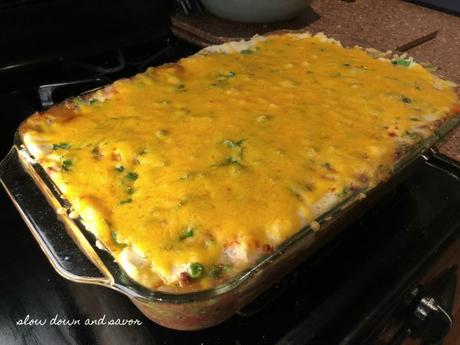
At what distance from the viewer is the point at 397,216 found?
3.41ft

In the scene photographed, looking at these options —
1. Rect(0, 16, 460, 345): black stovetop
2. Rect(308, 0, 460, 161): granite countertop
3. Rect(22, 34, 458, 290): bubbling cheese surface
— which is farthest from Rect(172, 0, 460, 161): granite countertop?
Rect(0, 16, 460, 345): black stovetop

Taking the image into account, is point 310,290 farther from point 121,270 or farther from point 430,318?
point 121,270

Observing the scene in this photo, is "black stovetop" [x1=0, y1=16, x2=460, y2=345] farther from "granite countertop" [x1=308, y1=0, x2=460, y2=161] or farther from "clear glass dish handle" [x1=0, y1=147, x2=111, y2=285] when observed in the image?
"granite countertop" [x1=308, y1=0, x2=460, y2=161]

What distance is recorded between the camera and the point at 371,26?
1778 millimetres

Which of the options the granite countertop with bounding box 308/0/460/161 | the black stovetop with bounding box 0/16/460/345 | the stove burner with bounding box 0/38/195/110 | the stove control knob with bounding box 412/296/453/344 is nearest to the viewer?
the black stovetop with bounding box 0/16/460/345

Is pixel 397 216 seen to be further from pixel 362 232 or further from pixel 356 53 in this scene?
pixel 356 53

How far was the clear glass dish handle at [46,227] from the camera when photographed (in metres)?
0.70

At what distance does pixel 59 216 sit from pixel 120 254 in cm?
16

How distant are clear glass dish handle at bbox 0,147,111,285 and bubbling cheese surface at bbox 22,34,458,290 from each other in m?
0.04

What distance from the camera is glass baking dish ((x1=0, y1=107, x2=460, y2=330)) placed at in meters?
0.66

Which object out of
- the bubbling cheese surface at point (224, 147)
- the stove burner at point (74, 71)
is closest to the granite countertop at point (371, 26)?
the stove burner at point (74, 71)

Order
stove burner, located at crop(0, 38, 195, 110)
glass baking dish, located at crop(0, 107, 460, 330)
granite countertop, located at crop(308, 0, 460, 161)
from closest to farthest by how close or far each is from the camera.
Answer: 1. glass baking dish, located at crop(0, 107, 460, 330)
2. stove burner, located at crop(0, 38, 195, 110)
3. granite countertop, located at crop(308, 0, 460, 161)

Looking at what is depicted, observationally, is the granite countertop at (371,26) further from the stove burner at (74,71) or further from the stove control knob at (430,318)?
the stove control knob at (430,318)

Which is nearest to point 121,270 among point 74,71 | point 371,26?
point 74,71
